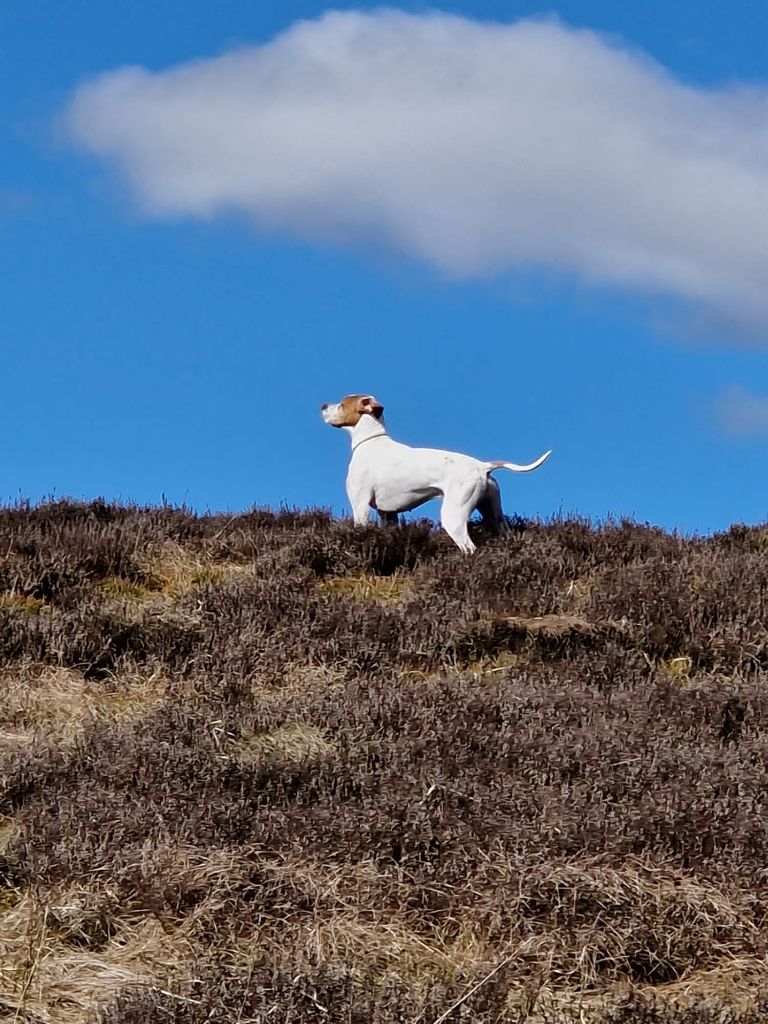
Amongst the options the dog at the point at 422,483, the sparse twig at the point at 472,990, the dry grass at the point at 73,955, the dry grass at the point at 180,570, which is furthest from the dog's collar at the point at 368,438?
the sparse twig at the point at 472,990

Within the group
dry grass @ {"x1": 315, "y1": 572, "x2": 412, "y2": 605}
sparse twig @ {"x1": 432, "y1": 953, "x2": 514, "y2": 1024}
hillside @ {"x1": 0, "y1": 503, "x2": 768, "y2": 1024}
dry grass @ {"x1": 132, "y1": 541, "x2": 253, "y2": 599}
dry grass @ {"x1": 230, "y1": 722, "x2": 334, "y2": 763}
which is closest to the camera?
sparse twig @ {"x1": 432, "y1": 953, "x2": 514, "y2": 1024}

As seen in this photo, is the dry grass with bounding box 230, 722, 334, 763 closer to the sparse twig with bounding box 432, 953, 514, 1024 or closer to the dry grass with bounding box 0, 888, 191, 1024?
the dry grass with bounding box 0, 888, 191, 1024

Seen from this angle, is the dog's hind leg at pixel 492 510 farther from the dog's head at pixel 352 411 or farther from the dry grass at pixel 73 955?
the dry grass at pixel 73 955

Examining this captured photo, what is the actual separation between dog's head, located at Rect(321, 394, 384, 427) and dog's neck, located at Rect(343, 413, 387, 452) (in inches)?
1.2

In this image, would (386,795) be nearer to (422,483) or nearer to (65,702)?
(65,702)

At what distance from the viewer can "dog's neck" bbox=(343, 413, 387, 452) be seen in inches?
402

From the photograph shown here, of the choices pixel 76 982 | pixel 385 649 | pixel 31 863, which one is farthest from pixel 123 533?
pixel 76 982

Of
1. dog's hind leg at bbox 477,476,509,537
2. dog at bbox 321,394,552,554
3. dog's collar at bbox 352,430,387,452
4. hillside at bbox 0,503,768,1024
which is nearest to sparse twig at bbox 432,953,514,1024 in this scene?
hillside at bbox 0,503,768,1024

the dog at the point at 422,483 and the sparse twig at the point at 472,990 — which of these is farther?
the dog at the point at 422,483

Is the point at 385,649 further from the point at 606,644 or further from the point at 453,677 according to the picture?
the point at 606,644

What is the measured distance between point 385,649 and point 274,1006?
3.70 m

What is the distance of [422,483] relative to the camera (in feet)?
31.9

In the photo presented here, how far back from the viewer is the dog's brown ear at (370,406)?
10312 millimetres

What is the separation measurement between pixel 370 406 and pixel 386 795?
17.9 feet
